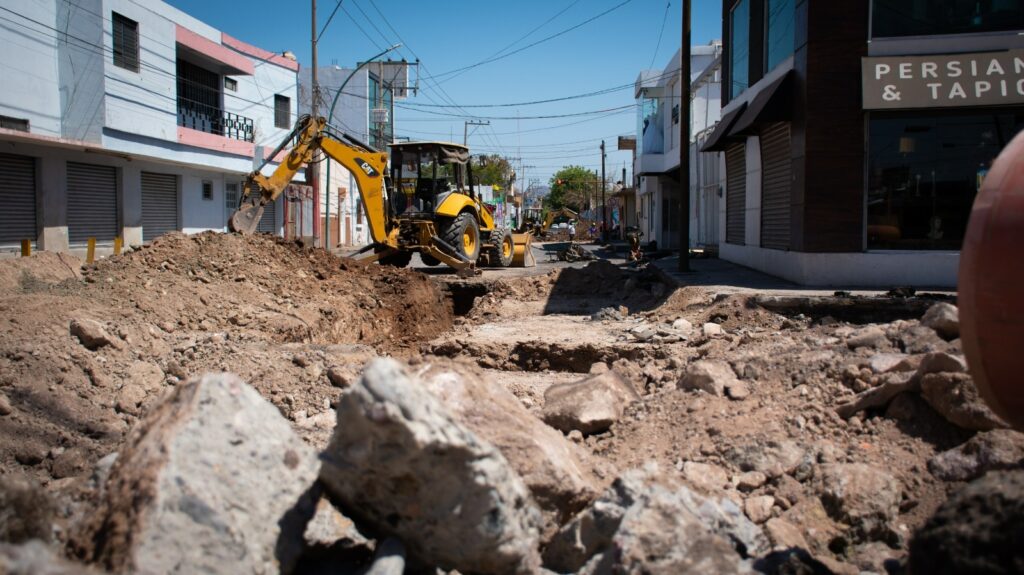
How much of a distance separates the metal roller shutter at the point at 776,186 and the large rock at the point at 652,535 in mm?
10108

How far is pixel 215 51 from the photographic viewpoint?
2658 centimetres

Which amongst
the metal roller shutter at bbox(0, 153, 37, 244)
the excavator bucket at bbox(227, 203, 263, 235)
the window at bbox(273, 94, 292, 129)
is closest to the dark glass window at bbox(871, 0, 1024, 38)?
the excavator bucket at bbox(227, 203, 263, 235)

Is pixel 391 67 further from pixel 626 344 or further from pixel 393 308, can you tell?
pixel 626 344

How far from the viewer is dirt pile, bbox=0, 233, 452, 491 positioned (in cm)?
591

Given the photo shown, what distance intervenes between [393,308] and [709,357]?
7.04 meters

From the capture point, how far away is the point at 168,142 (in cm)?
2366

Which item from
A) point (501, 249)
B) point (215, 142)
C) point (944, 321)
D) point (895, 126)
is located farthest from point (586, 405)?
point (215, 142)

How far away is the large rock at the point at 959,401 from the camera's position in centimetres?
449

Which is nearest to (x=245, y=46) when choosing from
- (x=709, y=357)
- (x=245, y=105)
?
(x=245, y=105)

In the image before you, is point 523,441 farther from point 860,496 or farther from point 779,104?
point 779,104

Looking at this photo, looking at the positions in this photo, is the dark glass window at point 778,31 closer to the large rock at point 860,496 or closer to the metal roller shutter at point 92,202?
the large rock at point 860,496

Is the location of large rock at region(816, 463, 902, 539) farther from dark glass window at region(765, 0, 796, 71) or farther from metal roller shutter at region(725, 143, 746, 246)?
metal roller shutter at region(725, 143, 746, 246)

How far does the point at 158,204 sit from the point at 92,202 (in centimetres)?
344

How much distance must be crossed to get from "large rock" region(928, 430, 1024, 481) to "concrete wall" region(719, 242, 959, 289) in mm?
7462
